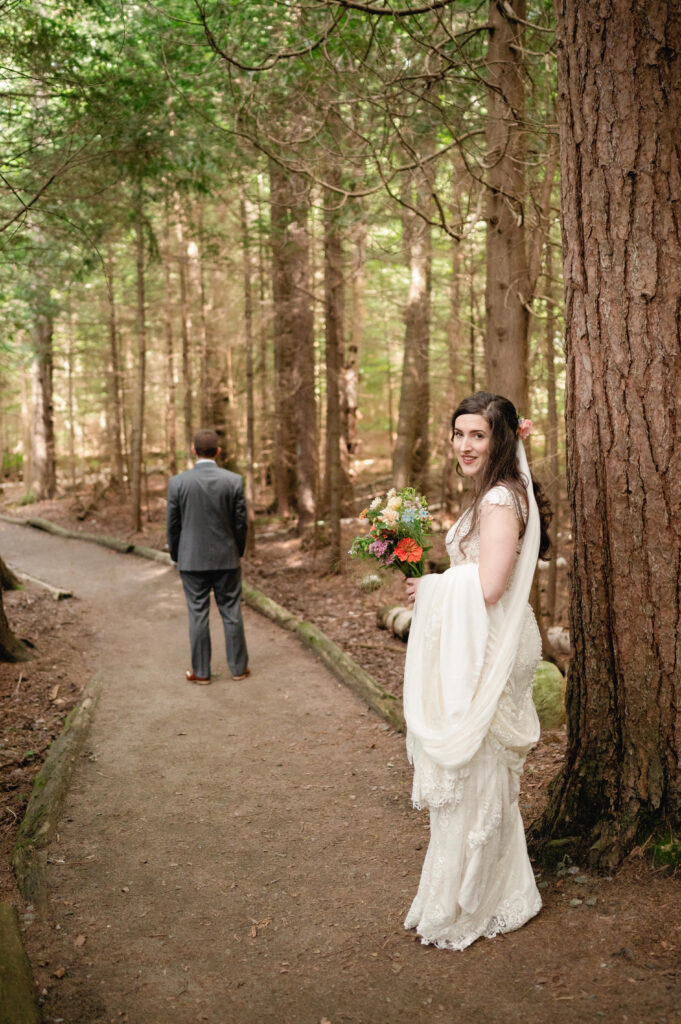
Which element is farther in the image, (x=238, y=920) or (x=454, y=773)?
(x=238, y=920)

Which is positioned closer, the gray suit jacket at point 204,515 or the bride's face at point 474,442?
the bride's face at point 474,442

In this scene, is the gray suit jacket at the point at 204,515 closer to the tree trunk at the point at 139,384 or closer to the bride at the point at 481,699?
the bride at the point at 481,699

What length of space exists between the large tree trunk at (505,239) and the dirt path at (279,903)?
342cm

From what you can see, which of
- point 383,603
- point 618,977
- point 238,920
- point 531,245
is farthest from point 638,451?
point 383,603

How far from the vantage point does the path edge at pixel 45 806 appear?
13.5ft

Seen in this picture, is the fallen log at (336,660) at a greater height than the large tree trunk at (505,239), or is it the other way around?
the large tree trunk at (505,239)

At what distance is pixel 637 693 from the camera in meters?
3.66

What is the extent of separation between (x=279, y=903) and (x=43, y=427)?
2250 centimetres

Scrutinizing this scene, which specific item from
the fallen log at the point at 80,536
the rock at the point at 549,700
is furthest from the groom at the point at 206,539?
the fallen log at the point at 80,536

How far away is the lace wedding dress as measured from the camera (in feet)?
11.6

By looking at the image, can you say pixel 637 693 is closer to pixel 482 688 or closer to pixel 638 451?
pixel 482 688

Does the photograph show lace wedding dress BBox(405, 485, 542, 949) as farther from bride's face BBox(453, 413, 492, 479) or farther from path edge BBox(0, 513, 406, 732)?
path edge BBox(0, 513, 406, 732)

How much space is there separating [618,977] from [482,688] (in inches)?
48.1

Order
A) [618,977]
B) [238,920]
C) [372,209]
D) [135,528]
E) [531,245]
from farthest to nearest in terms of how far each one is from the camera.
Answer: [135,528] → [372,209] → [531,245] → [238,920] → [618,977]
